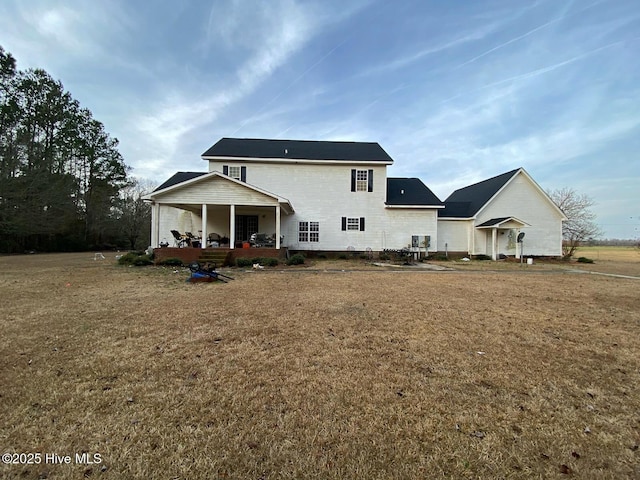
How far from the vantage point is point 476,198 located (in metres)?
24.5

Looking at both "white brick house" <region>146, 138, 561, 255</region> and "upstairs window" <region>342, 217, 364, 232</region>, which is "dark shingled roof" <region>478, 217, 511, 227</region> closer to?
"white brick house" <region>146, 138, 561, 255</region>

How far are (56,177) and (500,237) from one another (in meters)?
40.6

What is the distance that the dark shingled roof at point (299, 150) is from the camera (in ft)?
69.6

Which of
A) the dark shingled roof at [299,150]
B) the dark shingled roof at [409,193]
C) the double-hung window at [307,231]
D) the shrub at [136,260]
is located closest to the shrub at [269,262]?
the double-hung window at [307,231]

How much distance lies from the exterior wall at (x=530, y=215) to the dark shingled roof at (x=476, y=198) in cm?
55

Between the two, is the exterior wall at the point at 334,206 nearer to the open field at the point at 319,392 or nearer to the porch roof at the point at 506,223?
the porch roof at the point at 506,223

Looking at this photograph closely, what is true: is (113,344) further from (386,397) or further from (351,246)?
(351,246)

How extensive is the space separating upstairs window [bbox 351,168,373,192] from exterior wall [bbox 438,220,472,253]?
646 centimetres

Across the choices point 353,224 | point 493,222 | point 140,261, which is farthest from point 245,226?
point 493,222

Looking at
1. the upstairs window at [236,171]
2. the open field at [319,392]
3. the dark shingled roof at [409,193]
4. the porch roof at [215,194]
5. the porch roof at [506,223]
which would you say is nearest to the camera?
the open field at [319,392]

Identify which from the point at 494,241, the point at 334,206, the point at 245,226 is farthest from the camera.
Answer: the point at 494,241

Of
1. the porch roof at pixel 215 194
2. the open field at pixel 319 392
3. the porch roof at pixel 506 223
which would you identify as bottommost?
the open field at pixel 319 392

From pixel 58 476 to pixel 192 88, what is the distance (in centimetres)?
1911

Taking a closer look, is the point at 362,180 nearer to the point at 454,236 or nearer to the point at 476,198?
the point at 454,236
